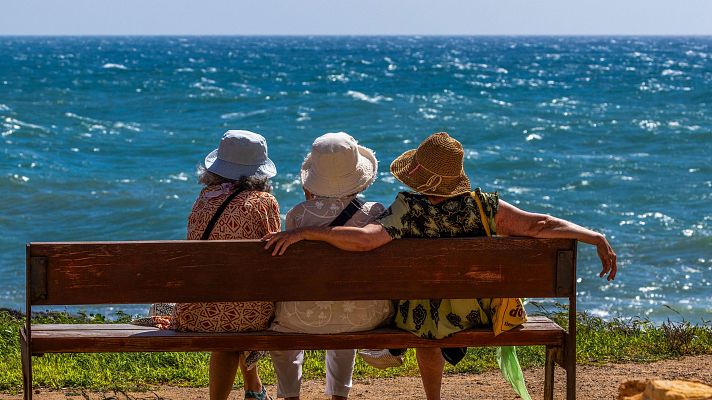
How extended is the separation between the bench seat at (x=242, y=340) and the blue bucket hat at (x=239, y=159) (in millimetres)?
676

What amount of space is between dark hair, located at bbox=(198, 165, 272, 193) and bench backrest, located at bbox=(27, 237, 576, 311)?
1.63 ft

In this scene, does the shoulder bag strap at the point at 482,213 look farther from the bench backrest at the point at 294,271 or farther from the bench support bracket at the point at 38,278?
the bench support bracket at the point at 38,278

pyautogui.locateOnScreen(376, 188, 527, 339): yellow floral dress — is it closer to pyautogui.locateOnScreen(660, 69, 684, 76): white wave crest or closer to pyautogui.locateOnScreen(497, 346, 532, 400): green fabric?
pyautogui.locateOnScreen(497, 346, 532, 400): green fabric

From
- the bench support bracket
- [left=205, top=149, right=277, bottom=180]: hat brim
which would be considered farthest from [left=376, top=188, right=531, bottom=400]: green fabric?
the bench support bracket

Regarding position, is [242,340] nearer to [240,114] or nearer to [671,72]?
[240,114]

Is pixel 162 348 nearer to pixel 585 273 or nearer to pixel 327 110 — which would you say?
pixel 585 273

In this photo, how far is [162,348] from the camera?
4.36 m

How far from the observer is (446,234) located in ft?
14.5

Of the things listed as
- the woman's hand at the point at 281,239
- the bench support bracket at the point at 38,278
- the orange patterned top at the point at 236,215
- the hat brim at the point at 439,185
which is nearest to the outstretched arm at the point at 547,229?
the hat brim at the point at 439,185

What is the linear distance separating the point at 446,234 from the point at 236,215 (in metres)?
0.84

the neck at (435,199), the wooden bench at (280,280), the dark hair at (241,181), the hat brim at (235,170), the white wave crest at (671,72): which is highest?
the white wave crest at (671,72)

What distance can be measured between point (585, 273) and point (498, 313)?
303 inches

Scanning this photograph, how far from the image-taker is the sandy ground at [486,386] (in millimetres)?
5637

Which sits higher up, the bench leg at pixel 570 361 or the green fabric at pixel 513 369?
the bench leg at pixel 570 361
